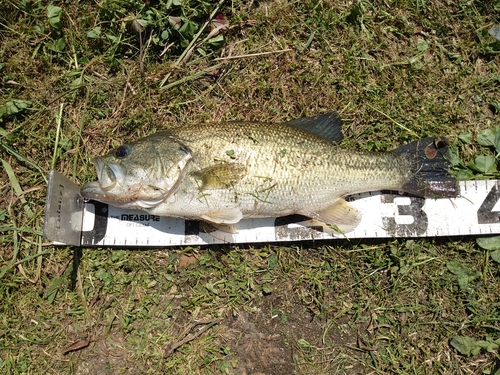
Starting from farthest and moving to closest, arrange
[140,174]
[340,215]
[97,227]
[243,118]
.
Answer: [243,118]
[97,227]
[340,215]
[140,174]

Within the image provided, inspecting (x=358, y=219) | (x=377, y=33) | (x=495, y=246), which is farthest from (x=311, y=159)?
(x=495, y=246)

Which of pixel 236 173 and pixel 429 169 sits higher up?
pixel 429 169

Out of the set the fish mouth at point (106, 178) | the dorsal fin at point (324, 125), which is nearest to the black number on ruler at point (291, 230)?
the dorsal fin at point (324, 125)

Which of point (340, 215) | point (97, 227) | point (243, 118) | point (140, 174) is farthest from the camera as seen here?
point (243, 118)

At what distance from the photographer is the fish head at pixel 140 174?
342 centimetres

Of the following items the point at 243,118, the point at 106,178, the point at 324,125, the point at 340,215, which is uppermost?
the point at 243,118

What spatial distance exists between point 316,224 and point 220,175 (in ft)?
3.66

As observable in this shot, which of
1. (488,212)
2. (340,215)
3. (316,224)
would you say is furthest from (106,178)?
(488,212)

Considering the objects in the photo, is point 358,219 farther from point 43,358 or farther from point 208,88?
point 43,358

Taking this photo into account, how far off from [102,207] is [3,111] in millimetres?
1400

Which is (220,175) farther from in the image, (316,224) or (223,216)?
(316,224)

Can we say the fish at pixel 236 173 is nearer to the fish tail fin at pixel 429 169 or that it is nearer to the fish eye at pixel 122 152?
the fish eye at pixel 122 152

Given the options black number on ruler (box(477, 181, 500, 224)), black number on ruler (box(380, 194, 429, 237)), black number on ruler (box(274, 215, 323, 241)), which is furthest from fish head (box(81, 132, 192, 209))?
black number on ruler (box(477, 181, 500, 224))

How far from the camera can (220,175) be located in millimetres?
3436
